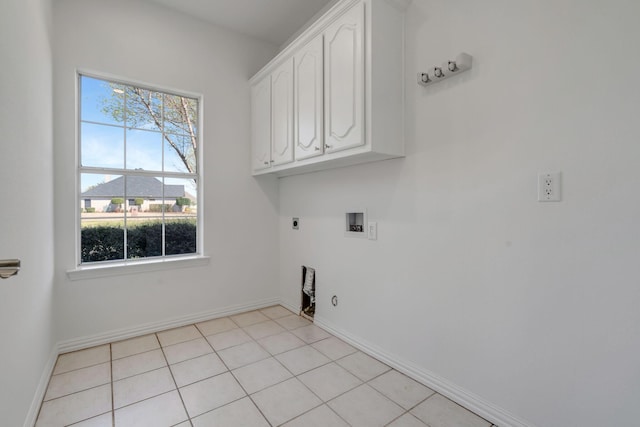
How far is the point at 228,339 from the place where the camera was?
2.62 metres

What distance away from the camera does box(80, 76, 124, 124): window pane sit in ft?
8.32

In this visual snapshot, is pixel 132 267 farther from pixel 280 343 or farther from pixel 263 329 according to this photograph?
pixel 280 343

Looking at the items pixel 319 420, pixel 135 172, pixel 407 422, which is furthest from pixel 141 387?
pixel 135 172

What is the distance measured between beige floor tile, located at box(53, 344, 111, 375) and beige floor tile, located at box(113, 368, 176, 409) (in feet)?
1.45

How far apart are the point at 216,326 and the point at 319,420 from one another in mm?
1613

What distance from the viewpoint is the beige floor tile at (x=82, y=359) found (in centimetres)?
217

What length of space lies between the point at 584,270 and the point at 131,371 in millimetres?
2737

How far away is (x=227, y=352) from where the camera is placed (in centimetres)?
239

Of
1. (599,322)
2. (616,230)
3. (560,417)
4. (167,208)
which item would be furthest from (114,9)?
(560,417)

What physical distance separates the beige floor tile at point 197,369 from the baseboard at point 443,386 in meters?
1.03

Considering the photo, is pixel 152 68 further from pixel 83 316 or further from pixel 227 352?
pixel 227 352

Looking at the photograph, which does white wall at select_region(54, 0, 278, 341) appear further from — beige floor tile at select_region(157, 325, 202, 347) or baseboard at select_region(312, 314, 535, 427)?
baseboard at select_region(312, 314, 535, 427)

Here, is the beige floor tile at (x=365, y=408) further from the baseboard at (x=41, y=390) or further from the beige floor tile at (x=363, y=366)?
the baseboard at (x=41, y=390)

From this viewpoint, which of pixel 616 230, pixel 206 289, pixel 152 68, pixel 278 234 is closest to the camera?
pixel 616 230
